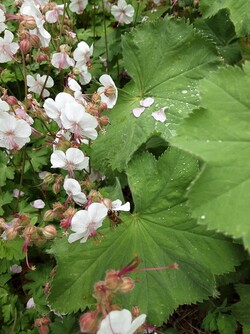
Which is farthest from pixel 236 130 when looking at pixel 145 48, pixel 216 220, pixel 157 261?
pixel 145 48

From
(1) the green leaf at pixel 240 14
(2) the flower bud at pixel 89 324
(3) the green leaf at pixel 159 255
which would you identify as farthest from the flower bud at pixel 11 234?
(1) the green leaf at pixel 240 14

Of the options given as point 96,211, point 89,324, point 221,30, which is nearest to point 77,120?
point 96,211

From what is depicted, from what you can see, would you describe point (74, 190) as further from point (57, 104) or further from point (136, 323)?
point (136, 323)

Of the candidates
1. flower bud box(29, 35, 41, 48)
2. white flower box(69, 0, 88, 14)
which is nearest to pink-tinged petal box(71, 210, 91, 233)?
flower bud box(29, 35, 41, 48)

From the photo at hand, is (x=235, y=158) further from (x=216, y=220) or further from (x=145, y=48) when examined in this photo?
(x=145, y=48)

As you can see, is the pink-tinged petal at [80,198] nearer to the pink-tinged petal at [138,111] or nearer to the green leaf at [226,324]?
the pink-tinged petal at [138,111]

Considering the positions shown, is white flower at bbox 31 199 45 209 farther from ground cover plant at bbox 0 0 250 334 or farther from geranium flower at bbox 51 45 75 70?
geranium flower at bbox 51 45 75 70
